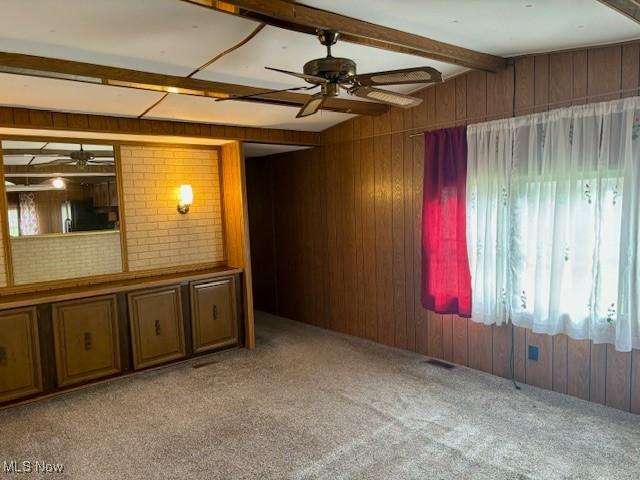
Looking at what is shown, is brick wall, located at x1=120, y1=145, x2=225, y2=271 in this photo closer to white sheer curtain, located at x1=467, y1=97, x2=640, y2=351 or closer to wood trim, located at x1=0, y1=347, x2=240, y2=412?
wood trim, located at x1=0, y1=347, x2=240, y2=412

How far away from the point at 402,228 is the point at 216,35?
2722mm

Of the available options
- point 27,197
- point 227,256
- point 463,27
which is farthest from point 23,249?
point 463,27

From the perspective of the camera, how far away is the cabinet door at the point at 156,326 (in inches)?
174

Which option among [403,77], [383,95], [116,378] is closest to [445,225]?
[383,95]

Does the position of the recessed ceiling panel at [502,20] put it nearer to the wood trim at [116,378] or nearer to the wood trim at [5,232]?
the wood trim at [5,232]

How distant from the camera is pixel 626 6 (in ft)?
7.48

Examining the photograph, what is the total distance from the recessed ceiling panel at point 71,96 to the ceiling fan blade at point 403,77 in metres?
1.88

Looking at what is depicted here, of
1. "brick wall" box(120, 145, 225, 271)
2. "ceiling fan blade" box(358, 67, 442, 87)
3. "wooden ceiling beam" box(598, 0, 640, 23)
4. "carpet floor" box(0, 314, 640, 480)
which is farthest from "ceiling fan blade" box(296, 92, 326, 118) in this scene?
"brick wall" box(120, 145, 225, 271)

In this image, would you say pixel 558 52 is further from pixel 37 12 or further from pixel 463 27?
pixel 37 12

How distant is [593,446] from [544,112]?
7.74 ft

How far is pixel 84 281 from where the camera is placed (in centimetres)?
439

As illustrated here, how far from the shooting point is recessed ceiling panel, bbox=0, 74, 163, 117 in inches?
123

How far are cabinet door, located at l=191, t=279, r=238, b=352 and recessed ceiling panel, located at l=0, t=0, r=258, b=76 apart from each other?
2.43m
